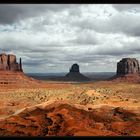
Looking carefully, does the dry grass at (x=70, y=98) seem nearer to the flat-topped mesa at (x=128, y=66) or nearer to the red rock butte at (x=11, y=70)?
the red rock butte at (x=11, y=70)

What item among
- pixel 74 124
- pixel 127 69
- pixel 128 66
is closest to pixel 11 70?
pixel 127 69

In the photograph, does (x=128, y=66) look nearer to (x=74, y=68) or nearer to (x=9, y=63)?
(x=74, y=68)

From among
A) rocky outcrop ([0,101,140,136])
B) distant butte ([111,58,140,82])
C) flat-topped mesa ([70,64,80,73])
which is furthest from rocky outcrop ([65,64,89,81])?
rocky outcrop ([0,101,140,136])

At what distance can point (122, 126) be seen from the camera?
1308cm

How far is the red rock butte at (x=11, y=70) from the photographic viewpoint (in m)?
50.2

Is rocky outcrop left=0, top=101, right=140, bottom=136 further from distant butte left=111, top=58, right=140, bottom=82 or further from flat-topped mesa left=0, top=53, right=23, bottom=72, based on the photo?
distant butte left=111, top=58, right=140, bottom=82

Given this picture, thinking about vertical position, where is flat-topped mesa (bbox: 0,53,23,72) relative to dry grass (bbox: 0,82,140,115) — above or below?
above

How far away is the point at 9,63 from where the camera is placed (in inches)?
2234

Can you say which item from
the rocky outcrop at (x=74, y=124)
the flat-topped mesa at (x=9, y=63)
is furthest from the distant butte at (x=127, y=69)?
the rocky outcrop at (x=74, y=124)

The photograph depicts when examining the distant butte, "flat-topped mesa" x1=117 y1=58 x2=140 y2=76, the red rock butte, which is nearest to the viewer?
the red rock butte

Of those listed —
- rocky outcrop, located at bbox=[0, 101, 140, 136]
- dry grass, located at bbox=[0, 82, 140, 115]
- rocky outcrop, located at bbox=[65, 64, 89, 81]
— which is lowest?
rocky outcrop, located at bbox=[0, 101, 140, 136]

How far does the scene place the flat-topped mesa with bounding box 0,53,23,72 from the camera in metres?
55.2

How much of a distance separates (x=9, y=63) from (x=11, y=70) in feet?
5.53

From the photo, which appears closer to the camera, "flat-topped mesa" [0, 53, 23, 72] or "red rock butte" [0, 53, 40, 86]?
"red rock butte" [0, 53, 40, 86]
